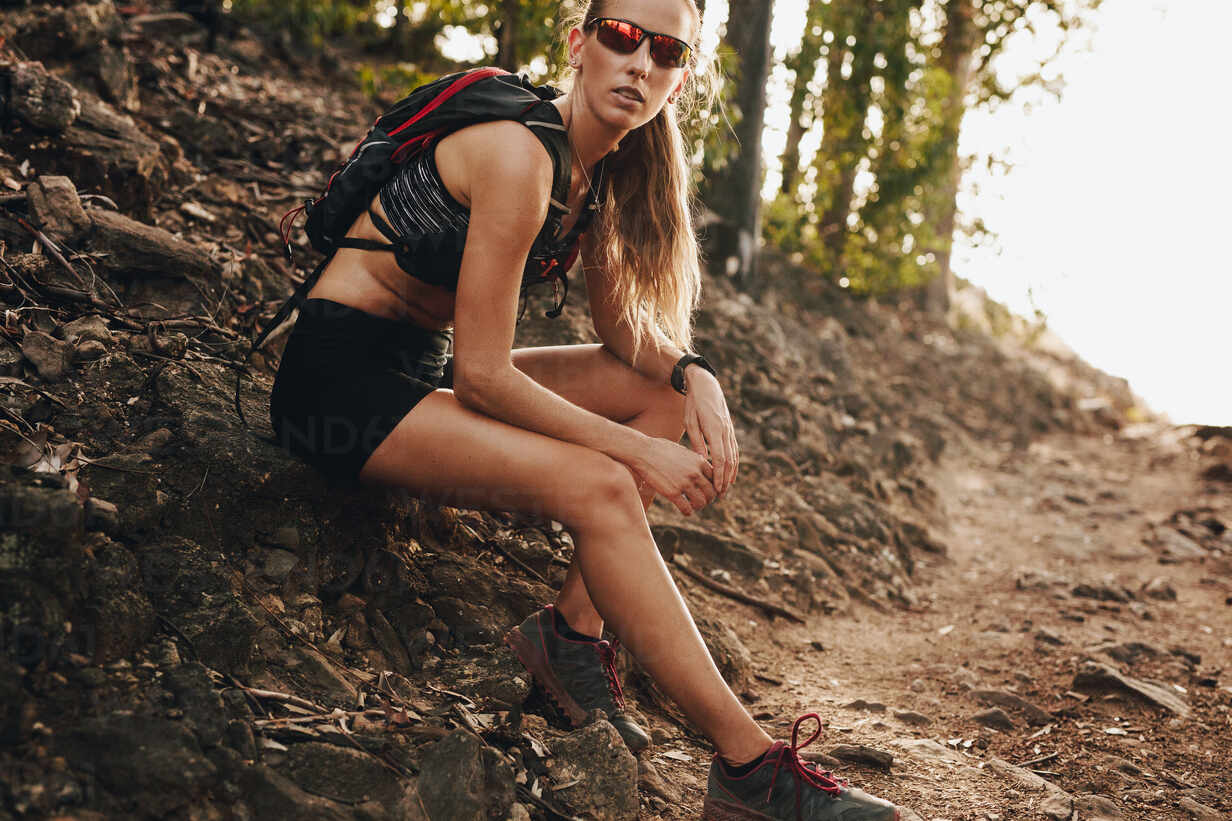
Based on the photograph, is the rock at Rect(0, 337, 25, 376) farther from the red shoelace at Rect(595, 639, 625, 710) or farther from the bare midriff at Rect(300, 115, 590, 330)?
the red shoelace at Rect(595, 639, 625, 710)

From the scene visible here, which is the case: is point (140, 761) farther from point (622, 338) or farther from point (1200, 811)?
point (1200, 811)

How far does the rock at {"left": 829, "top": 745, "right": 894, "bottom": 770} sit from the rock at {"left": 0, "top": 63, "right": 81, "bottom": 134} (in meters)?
3.77

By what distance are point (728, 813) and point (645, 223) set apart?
63.6 inches

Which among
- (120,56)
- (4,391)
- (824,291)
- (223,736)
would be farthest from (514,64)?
(223,736)

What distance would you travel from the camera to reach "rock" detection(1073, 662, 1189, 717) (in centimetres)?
354

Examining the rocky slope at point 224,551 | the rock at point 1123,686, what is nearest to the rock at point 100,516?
the rocky slope at point 224,551

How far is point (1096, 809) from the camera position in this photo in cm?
272

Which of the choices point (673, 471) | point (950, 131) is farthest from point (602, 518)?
point (950, 131)

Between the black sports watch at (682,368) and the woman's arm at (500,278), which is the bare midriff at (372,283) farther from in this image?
the black sports watch at (682,368)

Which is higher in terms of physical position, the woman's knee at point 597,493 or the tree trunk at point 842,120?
the tree trunk at point 842,120

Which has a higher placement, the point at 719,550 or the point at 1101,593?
the point at 719,550

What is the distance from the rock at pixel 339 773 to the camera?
6.48 feet

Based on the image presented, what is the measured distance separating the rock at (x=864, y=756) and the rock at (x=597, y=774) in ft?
2.64

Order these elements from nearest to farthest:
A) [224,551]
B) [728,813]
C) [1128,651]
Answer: [728,813] < [224,551] < [1128,651]
